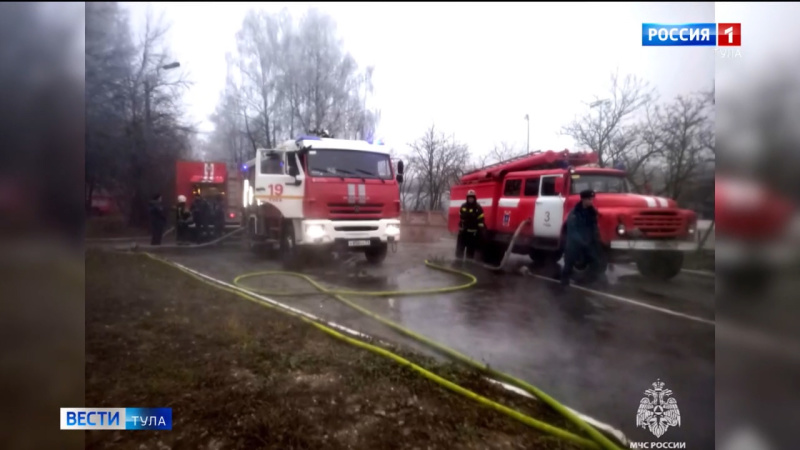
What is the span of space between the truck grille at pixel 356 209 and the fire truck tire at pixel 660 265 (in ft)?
4.99

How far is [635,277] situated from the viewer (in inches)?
91.4

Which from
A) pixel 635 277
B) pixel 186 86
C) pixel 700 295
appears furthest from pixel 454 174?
pixel 186 86

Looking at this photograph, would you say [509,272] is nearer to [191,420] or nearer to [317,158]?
[317,158]

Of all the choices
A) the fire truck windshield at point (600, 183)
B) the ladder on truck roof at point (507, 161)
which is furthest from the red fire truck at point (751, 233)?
the ladder on truck roof at point (507, 161)

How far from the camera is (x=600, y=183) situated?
2.31 m

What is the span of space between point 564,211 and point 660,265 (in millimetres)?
589

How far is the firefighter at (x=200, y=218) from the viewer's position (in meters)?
2.70

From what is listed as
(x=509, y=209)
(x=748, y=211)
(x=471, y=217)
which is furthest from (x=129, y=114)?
(x=748, y=211)

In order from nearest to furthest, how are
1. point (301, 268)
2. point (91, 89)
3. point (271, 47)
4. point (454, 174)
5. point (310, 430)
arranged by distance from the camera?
1. point (310, 430)
2. point (91, 89)
3. point (271, 47)
4. point (454, 174)
5. point (301, 268)

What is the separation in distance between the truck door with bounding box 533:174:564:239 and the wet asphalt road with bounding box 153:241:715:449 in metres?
0.30

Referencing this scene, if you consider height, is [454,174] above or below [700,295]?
above

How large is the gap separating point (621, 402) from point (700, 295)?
65 cm

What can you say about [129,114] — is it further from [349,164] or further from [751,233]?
[751,233]

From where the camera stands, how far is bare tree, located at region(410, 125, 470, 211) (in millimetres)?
2459
